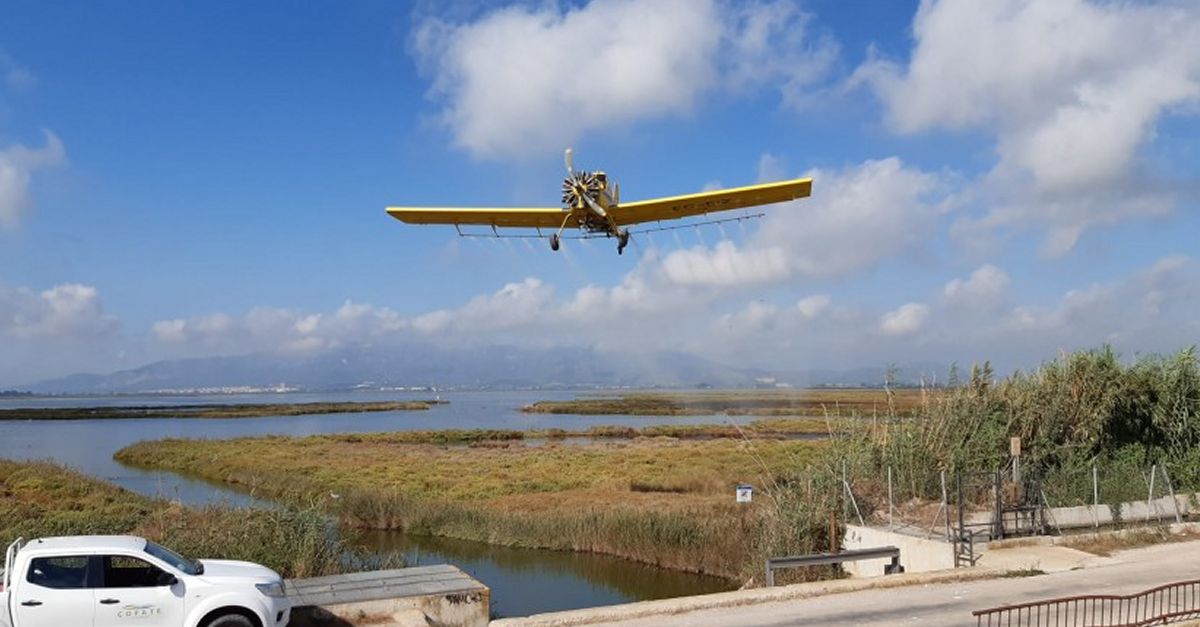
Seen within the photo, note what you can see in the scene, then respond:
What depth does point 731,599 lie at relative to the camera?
1405cm

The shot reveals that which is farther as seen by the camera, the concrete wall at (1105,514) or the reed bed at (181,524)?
the concrete wall at (1105,514)

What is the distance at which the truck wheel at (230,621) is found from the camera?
10.1 m

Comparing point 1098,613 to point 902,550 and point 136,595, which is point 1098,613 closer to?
point 902,550

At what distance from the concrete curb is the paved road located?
0.60ft

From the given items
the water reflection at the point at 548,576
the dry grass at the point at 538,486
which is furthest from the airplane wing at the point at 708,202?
the water reflection at the point at 548,576

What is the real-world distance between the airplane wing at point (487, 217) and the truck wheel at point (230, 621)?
52.8 ft

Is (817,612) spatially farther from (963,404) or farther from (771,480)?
(963,404)

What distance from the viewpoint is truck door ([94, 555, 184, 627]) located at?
32.1 feet

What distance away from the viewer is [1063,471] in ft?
74.2

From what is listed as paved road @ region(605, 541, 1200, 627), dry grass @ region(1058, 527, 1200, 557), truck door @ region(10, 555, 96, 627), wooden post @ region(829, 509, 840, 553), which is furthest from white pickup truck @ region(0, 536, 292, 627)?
dry grass @ region(1058, 527, 1200, 557)

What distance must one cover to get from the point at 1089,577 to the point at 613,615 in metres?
9.02

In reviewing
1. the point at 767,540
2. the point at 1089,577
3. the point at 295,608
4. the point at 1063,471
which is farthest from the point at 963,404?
the point at 295,608

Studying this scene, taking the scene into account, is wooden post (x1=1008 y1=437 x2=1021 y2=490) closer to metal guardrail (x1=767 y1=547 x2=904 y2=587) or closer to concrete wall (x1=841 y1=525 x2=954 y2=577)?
concrete wall (x1=841 y1=525 x2=954 y2=577)

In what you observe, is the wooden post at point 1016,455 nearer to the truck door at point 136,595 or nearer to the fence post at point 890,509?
the fence post at point 890,509
